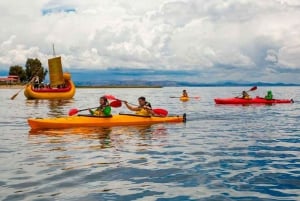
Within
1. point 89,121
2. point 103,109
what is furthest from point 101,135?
point 103,109

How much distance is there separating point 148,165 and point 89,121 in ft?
28.9

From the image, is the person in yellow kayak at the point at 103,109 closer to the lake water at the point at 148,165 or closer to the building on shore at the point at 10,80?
the lake water at the point at 148,165

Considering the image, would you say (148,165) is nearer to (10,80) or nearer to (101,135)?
(101,135)

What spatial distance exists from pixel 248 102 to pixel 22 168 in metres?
30.4

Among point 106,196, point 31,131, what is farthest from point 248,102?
point 106,196

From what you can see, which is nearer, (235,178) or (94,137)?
(235,178)

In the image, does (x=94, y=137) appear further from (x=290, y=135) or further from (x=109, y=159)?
(x=290, y=135)

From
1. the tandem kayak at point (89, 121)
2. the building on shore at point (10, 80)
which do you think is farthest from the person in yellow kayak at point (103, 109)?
the building on shore at point (10, 80)

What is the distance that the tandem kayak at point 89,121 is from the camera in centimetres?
1873

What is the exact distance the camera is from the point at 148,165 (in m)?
11.1

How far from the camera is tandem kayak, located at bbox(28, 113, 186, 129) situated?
1873cm

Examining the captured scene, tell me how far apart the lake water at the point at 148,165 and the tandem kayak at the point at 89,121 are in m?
0.61

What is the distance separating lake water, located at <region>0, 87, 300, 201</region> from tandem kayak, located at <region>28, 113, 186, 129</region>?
2.00 feet

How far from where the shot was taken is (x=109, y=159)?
11914 millimetres
